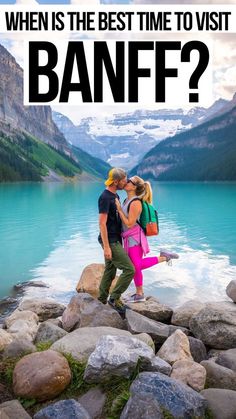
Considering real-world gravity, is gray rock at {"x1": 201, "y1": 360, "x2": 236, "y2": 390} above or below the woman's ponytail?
below

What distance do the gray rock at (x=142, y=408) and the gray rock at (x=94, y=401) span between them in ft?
1.76

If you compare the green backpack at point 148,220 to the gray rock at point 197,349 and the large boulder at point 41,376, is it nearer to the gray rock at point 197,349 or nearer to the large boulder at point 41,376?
the gray rock at point 197,349

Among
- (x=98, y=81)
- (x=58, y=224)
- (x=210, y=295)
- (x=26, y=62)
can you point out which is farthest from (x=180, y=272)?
(x=58, y=224)

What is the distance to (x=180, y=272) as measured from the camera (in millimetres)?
23234

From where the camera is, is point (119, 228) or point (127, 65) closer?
point (119, 228)

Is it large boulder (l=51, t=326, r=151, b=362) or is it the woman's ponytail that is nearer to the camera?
large boulder (l=51, t=326, r=151, b=362)

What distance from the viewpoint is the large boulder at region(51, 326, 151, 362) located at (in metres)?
7.87

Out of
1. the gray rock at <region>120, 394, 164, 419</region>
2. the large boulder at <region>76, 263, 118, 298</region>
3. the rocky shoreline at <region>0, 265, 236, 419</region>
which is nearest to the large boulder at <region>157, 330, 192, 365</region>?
the rocky shoreline at <region>0, 265, 236, 419</region>

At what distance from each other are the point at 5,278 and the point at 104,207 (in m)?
14.0

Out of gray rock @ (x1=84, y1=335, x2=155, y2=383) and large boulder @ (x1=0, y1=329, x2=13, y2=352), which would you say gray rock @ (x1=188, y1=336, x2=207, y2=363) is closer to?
gray rock @ (x1=84, y1=335, x2=155, y2=383)

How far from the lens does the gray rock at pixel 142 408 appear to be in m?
6.16

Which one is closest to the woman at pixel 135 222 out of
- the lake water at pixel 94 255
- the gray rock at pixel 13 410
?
the gray rock at pixel 13 410

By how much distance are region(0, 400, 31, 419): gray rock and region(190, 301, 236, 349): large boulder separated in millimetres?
4667

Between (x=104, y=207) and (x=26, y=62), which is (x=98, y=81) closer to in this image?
(x=26, y=62)
